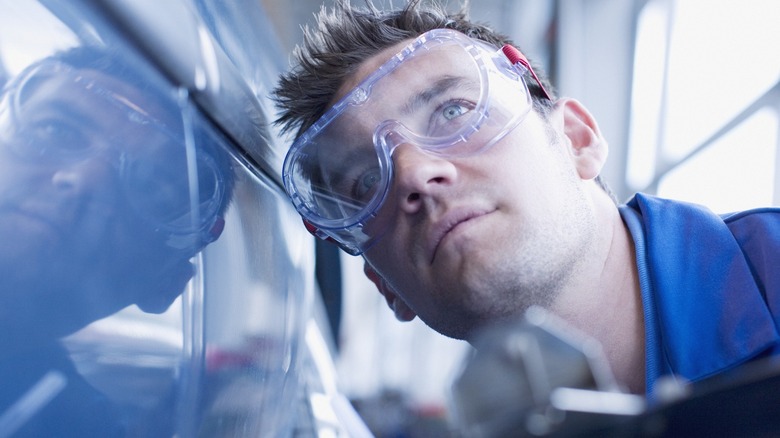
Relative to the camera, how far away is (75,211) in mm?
484

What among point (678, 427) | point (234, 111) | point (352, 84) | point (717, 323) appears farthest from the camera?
point (352, 84)

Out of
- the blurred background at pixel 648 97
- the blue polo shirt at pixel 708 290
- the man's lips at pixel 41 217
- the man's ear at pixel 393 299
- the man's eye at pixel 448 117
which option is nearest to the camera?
the man's lips at pixel 41 217

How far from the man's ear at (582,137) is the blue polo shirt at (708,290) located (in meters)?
0.15

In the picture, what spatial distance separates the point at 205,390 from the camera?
0.65 meters

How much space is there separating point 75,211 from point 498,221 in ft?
1.87

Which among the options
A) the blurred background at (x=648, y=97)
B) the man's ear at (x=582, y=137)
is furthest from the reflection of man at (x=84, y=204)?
the blurred background at (x=648, y=97)

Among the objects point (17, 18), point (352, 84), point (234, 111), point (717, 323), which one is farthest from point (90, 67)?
point (717, 323)

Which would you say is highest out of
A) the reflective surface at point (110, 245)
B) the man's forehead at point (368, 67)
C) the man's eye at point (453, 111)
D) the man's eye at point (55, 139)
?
the man's eye at point (55, 139)

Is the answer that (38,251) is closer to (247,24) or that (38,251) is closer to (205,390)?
(205,390)

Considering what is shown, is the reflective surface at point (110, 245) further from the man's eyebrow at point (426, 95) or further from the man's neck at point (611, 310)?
the man's neck at point (611, 310)

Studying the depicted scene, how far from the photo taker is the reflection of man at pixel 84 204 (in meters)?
0.43

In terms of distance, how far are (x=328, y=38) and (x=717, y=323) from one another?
30.0 inches

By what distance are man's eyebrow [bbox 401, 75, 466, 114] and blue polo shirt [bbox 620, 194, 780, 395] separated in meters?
0.38

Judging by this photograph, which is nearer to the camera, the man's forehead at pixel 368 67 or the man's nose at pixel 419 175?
the man's nose at pixel 419 175
